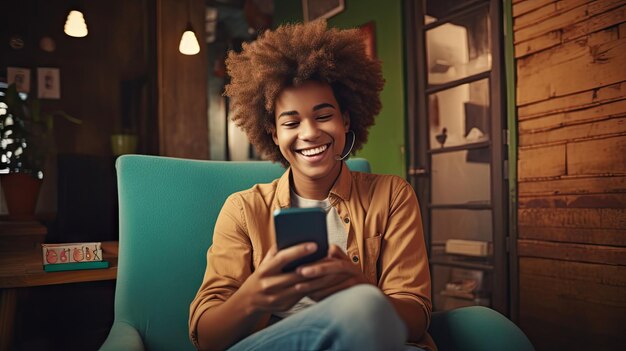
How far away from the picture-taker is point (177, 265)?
1422mm

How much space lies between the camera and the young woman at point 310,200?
1.04 metres

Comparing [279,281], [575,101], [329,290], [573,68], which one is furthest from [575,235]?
[279,281]

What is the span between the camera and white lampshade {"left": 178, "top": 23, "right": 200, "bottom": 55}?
2943mm

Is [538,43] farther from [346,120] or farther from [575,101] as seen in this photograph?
[346,120]

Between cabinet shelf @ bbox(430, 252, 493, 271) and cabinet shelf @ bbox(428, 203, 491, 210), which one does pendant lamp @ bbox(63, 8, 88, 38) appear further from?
cabinet shelf @ bbox(430, 252, 493, 271)

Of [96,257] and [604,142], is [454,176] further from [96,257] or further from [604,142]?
[96,257]

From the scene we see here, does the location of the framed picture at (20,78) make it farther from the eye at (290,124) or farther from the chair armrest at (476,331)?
the chair armrest at (476,331)

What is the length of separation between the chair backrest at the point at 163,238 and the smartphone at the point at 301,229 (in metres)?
0.59

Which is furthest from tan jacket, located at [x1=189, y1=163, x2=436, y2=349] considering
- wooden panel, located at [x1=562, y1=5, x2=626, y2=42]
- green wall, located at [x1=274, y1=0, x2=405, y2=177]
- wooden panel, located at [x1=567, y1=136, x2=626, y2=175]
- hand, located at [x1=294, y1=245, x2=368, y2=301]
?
green wall, located at [x1=274, y1=0, x2=405, y2=177]

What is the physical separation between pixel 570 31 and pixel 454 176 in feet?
3.89

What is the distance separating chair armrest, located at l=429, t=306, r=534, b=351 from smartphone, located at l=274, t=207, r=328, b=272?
19.1 inches

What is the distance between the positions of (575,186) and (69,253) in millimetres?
2215

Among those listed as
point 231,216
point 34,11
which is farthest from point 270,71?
point 34,11

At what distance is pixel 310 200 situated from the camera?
4.42ft
